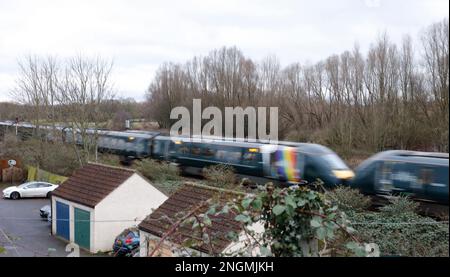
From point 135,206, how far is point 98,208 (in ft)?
1.62

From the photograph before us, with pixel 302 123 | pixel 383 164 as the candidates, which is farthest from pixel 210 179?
pixel 383 164

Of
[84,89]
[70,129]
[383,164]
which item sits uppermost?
[84,89]

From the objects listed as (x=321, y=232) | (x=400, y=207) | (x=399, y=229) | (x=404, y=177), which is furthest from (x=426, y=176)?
(x=321, y=232)

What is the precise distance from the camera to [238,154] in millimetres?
8633

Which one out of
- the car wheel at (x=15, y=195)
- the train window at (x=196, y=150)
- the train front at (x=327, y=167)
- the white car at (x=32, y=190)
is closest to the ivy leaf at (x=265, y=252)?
the train front at (x=327, y=167)

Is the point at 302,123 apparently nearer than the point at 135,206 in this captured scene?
No

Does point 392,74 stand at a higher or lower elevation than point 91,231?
higher

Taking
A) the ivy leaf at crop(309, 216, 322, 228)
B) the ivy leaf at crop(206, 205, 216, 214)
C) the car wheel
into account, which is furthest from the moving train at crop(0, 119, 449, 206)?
the ivy leaf at crop(206, 205, 216, 214)

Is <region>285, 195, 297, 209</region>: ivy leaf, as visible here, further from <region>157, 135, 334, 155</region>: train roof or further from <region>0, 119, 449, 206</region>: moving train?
<region>157, 135, 334, 155</region>: train roof

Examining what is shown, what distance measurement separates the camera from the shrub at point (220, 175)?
755 centimetres

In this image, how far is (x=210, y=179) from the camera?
26.9 ft
